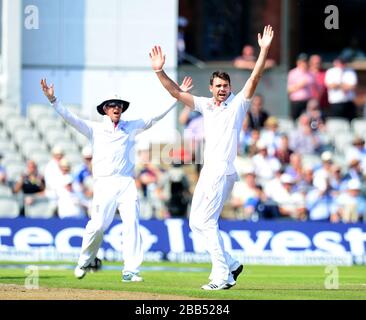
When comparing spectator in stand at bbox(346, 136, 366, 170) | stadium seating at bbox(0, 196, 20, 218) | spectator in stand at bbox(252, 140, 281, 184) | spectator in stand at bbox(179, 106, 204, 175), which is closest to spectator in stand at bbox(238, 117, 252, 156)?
spectator in stand at bbox(252, 140, 281, 184)

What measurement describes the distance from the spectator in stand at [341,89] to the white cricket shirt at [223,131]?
474 inches

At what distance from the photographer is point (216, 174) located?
14344 mm

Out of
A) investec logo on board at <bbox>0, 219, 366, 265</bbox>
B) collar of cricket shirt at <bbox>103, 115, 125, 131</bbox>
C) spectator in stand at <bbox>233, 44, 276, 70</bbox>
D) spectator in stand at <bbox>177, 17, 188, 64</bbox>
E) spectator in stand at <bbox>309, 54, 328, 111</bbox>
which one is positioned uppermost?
spectator in stand at <bbox>177, 17, 188, 64</bbox>

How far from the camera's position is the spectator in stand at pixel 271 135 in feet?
79.2

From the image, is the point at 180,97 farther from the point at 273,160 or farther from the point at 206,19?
the point at 206,19

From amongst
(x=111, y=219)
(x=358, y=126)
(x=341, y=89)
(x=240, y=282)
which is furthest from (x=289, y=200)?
(x=111, y=219)

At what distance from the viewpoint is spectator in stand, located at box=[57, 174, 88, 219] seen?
22.2 meters

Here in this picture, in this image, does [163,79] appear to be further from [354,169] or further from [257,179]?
[354,169]

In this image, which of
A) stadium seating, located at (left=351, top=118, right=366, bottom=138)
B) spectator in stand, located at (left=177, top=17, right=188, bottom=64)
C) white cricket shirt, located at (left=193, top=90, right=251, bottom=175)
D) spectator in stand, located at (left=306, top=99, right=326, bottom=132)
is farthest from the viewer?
spectator in stand, located at (left=177, top=17, right=188, bottom=64)

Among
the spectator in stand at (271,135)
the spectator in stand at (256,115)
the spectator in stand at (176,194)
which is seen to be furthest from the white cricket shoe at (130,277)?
the spectator in stand at (256,115)

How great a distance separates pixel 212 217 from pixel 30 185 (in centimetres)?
866

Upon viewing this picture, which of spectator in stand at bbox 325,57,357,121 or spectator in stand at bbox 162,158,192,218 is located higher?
spectator in stand at bbox 325,57,357,121

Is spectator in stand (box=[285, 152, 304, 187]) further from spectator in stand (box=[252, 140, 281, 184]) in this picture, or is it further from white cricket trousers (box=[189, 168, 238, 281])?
white cricket trousers (box=[189, 168, 238, 281])
